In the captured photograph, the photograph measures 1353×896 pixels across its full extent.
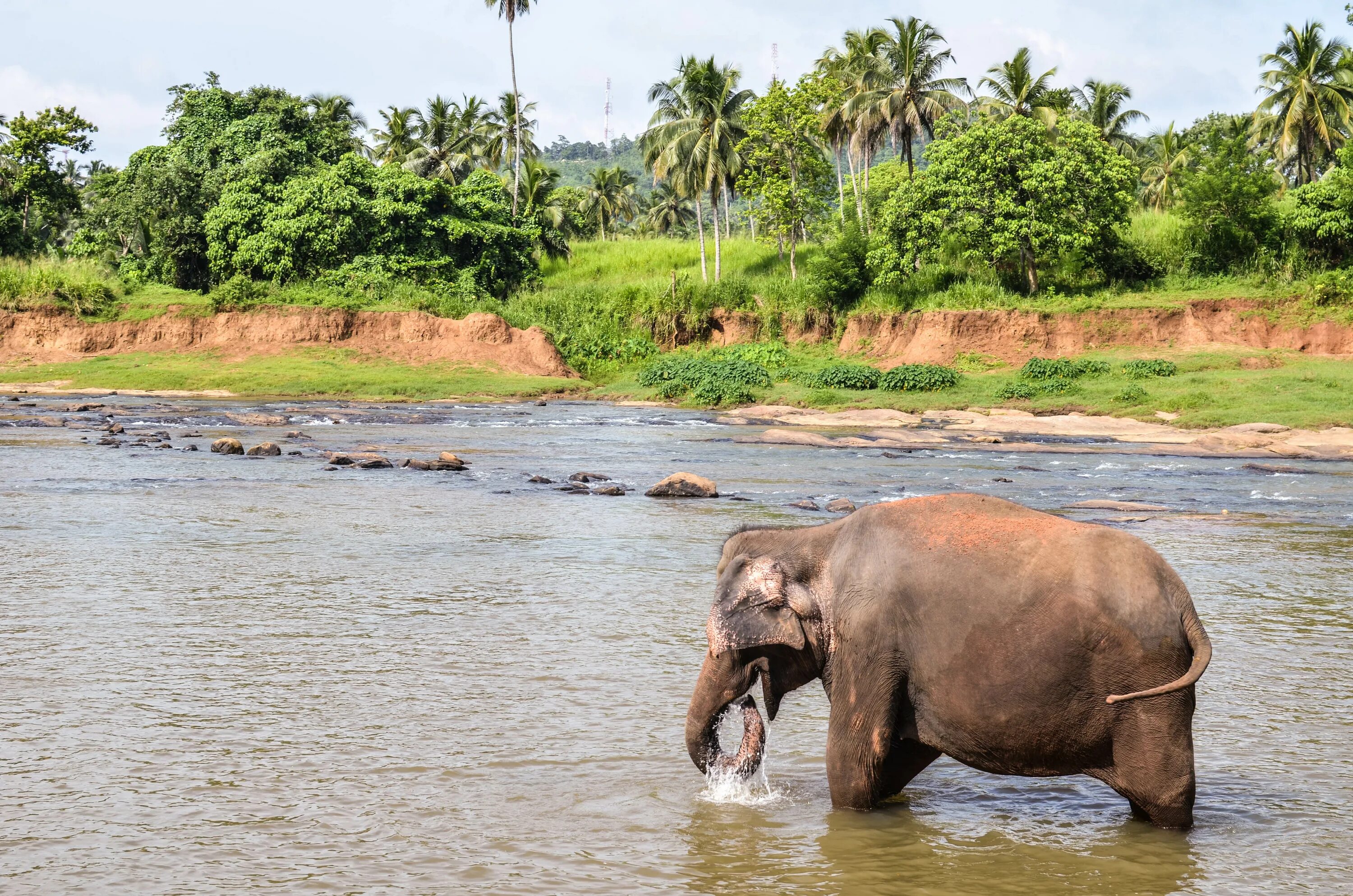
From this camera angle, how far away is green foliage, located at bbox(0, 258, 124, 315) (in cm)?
4541

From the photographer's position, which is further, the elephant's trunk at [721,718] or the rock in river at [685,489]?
the rock in river at [685,489]

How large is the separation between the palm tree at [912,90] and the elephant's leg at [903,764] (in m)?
48.5

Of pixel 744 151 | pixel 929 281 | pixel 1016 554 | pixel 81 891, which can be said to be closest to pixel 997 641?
pixel 1016 554

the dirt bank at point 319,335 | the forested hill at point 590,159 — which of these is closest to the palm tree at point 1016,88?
the dirt bank at point 319,335

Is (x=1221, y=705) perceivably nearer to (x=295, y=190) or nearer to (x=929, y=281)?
(x=929, y=281)

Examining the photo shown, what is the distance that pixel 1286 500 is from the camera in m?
17.7

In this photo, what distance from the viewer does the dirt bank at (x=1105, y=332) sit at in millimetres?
38594

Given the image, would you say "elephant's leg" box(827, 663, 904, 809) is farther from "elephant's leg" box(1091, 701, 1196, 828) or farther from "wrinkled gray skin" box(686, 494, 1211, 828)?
"elephant's leg" box(1091, 701, 1196, 828)

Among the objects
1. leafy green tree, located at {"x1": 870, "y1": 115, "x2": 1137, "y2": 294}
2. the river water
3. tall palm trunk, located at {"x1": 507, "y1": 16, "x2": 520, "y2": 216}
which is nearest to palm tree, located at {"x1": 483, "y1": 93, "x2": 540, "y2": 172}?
tall palm trunk, located at {"x1": 507, "y1": 16, "x2": 520, "y2": 216}

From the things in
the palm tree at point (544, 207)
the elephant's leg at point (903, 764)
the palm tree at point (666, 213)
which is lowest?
the elephant's leg at point (903, 764)

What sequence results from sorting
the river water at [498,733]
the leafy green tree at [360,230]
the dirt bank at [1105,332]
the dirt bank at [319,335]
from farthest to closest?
the leafy green tree at [360,230]
the dirt bank at [319,335]
the dirt bank at [1105,332]
the river water at [498,733]

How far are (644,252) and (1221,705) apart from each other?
60.4m

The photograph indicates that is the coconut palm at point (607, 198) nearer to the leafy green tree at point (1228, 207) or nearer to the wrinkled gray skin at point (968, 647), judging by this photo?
the leafy green tree at point (1228, 207)

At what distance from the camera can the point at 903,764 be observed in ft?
17.5
